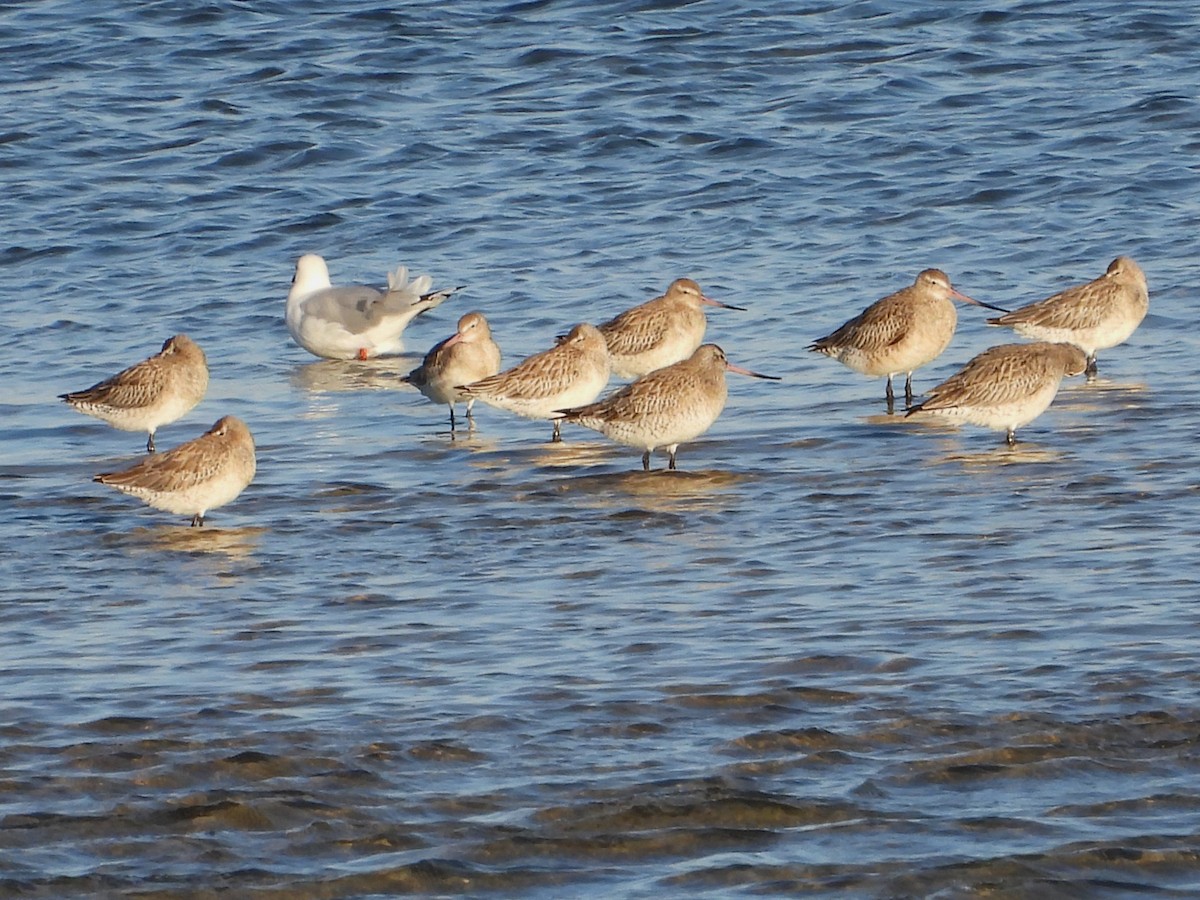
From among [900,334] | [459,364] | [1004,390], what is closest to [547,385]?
[459,364]

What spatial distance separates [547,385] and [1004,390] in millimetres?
2714

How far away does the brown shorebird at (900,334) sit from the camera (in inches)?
534

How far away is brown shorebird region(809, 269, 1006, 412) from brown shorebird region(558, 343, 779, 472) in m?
1.71

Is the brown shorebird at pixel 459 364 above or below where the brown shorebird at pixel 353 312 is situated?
below

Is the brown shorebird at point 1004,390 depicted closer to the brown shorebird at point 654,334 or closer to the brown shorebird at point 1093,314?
the brown shorebird at point 1093,314

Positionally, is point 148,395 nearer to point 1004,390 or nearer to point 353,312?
point 353,312

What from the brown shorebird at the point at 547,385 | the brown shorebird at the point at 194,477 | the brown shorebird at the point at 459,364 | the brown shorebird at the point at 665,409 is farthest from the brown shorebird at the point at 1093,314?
the brown shorebird at the point at 194,477

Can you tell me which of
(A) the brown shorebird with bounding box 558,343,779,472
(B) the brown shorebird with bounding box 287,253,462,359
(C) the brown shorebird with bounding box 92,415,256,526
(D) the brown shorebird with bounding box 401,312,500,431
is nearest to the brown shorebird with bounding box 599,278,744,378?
(D) the brown shorebird with bounding box 401,312,500,431

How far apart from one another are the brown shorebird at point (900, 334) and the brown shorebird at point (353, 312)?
3.75 metres

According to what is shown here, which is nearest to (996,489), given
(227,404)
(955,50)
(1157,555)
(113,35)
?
(1157,555)

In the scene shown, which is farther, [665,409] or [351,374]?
[351,374]

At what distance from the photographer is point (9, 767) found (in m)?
6.84

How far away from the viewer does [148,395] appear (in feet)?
41.1

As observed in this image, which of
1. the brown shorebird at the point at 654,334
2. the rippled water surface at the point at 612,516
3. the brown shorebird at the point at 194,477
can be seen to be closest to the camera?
the rippled water surface at the point at 612,516
